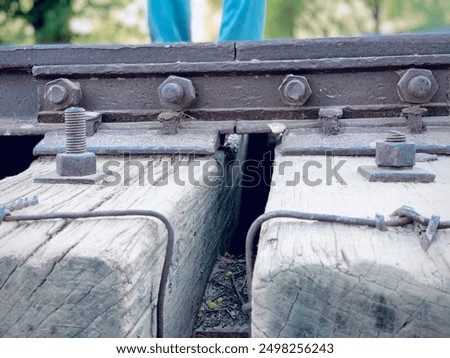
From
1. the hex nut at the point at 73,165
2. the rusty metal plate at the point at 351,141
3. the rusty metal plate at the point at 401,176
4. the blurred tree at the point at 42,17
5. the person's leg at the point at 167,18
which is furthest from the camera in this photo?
the blurred tree at the point at 42,17

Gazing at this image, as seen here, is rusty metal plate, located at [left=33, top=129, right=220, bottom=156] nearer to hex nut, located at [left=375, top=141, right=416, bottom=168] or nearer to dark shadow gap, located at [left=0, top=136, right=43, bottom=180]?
hex nut, located at [left=375, top=141, right=416, bottom=168]

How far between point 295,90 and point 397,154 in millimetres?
714

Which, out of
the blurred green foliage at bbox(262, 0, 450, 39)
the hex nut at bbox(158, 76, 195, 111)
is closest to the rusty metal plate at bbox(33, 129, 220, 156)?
the hex nut at bbox(158, 76, 195, 111)

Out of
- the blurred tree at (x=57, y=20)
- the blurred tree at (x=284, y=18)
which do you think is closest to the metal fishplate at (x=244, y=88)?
the blurred tree at (x=57, y=20)

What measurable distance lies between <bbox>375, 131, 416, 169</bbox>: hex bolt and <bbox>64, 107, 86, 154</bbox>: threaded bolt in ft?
2.98

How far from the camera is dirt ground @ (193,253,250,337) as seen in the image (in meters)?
1.83

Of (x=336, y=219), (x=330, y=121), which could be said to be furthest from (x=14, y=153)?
(x=336, y=219)

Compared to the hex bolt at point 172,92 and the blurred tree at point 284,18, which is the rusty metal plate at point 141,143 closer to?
the hex bolt at point 172,92

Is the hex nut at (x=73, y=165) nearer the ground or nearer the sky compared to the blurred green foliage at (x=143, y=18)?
nearer the ground

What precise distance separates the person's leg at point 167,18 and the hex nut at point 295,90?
3.59 ft

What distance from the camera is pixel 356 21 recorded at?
1137 centimetres

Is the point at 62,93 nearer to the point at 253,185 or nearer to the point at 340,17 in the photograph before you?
the point at 253,185

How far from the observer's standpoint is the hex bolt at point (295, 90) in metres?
2.29
